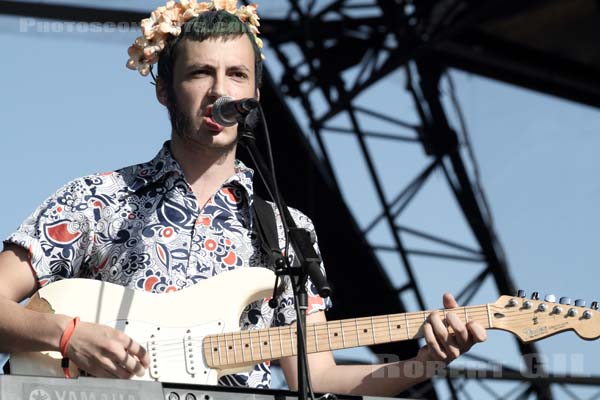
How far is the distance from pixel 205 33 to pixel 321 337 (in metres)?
1.02

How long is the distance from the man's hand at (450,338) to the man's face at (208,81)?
850 mm

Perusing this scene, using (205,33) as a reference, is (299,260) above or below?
below

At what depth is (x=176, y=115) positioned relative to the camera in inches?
144

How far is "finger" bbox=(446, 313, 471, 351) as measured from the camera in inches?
126

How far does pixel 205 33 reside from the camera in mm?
3699

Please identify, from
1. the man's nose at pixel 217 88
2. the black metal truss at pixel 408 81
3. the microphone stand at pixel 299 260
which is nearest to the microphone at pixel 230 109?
the microphone stand at pixel 299 260

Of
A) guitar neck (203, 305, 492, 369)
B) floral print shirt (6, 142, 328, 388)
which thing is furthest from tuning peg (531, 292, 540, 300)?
floral print shirt (6, 142, 328, 388)

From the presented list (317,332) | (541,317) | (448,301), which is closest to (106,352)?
(317,332)

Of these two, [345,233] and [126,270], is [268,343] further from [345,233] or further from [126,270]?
[345,233]

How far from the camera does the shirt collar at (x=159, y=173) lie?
3637 mm

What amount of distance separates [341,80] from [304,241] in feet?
15.8

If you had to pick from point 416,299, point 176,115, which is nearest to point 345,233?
point 416,299

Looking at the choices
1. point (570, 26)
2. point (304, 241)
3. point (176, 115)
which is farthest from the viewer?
point (570, 26)

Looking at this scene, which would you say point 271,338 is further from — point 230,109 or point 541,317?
point 541,317
